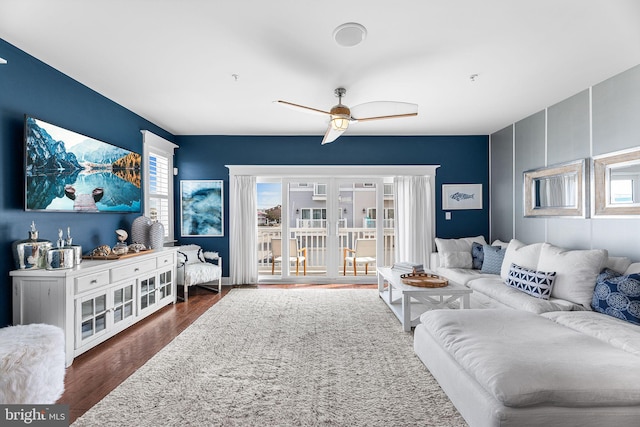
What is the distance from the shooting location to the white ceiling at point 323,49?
2064 mm

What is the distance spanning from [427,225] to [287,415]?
4.08m

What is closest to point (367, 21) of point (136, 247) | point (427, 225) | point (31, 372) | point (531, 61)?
point (531, 61)

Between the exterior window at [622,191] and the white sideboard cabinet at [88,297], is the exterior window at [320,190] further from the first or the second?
the exterior window at [622,191]

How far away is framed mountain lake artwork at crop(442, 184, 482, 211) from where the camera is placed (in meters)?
5.43

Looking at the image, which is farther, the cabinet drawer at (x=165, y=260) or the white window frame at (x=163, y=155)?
the white window frame at (x=163, y=155)

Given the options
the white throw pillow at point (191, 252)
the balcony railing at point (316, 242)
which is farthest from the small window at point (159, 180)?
the balcony railing at point (316, 242)

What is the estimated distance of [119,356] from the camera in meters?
2.71

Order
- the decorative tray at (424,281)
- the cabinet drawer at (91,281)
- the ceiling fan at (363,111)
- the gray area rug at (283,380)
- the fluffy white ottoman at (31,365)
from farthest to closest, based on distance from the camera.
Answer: the decorative tray at (424,281) < the ceiling fan at (363,111) < the cabinet drawer at (91,281) < the gray area rug at (283,380) < the fluffy white ottoman at (31,365)

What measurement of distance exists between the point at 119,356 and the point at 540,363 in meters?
3.05

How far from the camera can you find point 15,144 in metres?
2.58

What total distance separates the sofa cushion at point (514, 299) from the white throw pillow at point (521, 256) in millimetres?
188

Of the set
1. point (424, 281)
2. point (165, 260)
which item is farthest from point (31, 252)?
point (424, 281)

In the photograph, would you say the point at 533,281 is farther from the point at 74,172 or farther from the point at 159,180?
the point at 159,180

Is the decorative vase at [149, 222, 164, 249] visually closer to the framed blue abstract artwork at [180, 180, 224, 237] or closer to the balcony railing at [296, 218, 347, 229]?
the framed blue abstract artwork at [180, 180, 224, 237]
